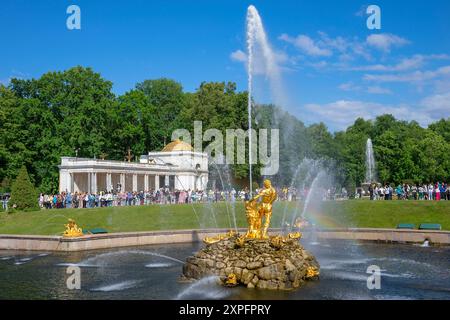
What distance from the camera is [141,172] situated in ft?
216

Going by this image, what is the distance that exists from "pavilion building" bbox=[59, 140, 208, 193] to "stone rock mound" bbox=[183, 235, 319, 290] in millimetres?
38198

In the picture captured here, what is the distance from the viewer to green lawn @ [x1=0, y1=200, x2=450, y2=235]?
1285 inches

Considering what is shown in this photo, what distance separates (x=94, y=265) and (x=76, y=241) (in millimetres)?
5336

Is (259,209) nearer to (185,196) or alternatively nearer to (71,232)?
(71,232)

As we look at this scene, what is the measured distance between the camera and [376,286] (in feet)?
55.1

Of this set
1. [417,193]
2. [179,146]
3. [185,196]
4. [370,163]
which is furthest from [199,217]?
[370,163]

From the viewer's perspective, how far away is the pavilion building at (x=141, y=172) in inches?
2308

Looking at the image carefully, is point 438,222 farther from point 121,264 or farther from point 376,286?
point 121,264

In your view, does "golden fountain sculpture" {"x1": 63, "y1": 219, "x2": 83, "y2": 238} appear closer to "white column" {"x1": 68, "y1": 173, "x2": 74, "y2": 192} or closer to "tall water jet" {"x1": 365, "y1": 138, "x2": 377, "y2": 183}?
"white column" {"x1": 68, "y1": 173, "x2": 74, "y2": 192}

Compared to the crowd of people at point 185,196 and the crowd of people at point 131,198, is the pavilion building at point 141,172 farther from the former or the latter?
the crowd of people at point 185,196

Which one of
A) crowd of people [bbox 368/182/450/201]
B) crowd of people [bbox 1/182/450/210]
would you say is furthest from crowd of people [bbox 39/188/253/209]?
crowd of people [bbox 368/182/450/201]

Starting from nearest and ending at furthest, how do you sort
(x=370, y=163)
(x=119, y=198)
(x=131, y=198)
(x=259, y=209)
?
(x=259, y=209) < (x=119, y=198) < (x=131, y=198) < (x=370, y=163)

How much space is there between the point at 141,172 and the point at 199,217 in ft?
102
